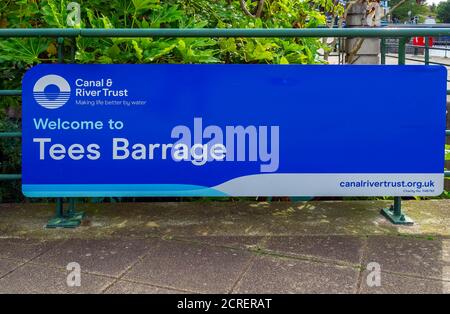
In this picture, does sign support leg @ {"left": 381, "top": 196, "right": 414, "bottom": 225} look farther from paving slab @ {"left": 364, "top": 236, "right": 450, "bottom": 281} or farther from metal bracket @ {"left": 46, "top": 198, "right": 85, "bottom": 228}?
metal bracket @ {"left": 46, "top": 198, "right": 85, "bottom": 228}

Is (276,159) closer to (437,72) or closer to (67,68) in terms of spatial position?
(437,72)

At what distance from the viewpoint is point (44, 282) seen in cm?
311

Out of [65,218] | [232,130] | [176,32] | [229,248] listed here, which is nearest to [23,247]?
[65,218]

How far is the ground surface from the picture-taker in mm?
3100

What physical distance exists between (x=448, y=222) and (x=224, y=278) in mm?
1916

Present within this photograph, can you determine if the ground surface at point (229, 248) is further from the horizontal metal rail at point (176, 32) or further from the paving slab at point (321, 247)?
the horizontal metal rail at point (176, 32)

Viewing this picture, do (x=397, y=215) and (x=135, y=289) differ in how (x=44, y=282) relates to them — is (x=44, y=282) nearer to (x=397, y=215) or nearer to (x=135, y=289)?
(x=135, y=289)

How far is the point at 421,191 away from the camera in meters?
3.98

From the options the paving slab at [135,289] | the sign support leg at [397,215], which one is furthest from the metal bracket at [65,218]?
the sign support leg at [397,215]

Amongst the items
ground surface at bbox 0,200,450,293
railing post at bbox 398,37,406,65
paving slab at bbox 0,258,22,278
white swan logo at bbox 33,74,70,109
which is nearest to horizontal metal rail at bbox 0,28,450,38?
railing post at bbox 398,37,406,65

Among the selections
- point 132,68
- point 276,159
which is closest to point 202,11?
point 132,68

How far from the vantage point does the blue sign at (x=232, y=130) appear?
3.85 metres
